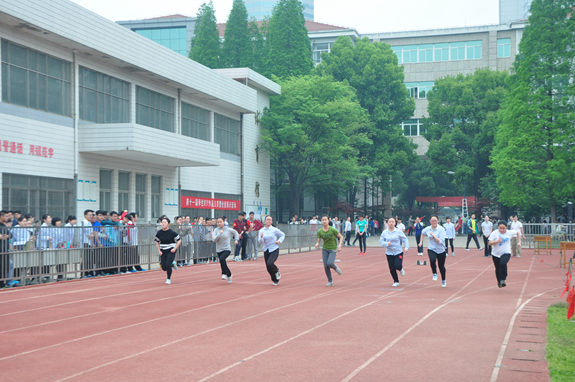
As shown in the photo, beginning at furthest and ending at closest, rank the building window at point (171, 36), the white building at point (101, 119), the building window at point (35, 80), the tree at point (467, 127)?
1. the building window at point (171, 36)
2. the tree at point (467, 127)
3. the white building at point (101, 119)
4. the building window at point (35, 80)

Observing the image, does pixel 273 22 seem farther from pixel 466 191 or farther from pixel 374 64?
pixel 466 191

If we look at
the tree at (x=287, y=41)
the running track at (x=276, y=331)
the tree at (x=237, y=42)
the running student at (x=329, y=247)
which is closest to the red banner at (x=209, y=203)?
the tree at (x=287, y=41)

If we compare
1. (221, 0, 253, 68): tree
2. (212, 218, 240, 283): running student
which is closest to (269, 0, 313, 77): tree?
(221, 0, 253, 68): tree

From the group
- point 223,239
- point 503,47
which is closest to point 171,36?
point 503,47

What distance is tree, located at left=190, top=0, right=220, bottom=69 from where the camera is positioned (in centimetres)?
5800

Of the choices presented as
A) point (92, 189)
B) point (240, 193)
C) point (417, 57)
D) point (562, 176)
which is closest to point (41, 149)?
point (92, 189)

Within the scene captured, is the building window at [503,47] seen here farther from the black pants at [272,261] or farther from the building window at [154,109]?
the black pants at [272,261]

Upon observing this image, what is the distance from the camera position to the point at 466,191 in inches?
2463

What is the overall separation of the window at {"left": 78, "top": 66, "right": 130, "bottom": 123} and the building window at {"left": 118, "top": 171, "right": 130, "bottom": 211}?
2.68 metres

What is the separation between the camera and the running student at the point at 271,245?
16.2 m

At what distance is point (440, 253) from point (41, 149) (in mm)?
16350

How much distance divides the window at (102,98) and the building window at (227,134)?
9.93 metres

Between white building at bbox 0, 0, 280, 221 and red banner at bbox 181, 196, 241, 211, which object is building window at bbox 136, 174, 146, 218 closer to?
white building at bbox 0, 0, 280, 221

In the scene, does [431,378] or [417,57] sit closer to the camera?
[431,378]
